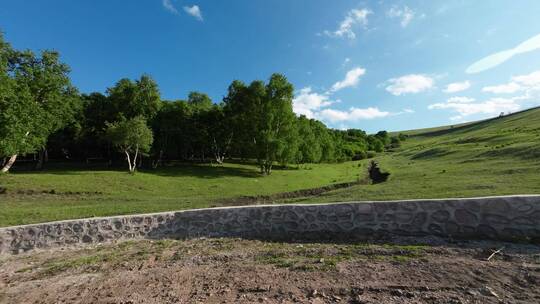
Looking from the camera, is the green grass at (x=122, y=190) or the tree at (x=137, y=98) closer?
the green grass at (x=122, y=190)

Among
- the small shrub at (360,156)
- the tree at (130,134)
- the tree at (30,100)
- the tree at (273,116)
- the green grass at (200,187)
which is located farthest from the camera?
the small shrub at (360,156)

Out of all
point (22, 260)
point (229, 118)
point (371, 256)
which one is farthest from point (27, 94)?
point (371, 256)

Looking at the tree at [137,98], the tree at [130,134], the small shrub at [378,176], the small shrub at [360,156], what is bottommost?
the small shrub at [378,176]

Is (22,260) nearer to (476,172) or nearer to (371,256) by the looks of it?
(371,256)

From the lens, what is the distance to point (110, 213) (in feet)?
46.1

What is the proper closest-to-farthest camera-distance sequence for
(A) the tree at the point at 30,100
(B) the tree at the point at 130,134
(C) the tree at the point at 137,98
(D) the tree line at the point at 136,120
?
(A) the tree at the point at 30,100 → (D) the tree line at the point at 136,120 → (B) the tree at the point at 130,134 → (C) the tree at the point at 137,98

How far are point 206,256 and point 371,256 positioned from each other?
426 centimetres

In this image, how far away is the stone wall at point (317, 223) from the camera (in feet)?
25.6

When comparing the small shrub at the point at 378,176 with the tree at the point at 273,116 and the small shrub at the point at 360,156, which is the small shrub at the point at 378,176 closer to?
the tree at the point at 273,116

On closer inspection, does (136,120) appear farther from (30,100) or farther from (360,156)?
(360,156)

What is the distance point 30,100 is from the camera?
29422mm

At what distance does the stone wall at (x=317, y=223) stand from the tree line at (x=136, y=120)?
21296 millimetres

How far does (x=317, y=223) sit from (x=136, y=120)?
32078mm

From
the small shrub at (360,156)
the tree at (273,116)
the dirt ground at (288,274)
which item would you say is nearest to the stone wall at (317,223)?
the dirt ground at (288,274)
